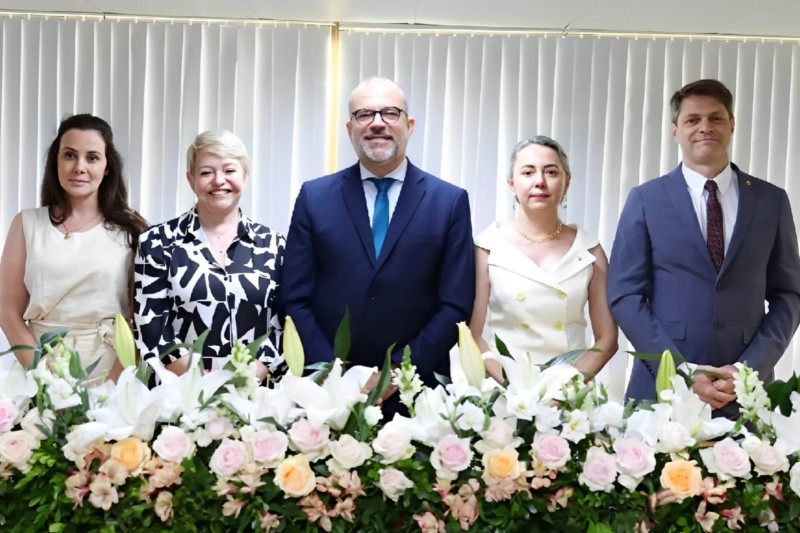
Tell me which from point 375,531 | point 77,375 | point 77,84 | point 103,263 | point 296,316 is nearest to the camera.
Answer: point 375,531

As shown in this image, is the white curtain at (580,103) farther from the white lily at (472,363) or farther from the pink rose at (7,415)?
the pink rose at (7,415)

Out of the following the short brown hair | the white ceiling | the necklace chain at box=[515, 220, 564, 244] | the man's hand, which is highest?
the white ceiling

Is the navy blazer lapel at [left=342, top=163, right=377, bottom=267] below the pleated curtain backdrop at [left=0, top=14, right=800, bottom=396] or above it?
below

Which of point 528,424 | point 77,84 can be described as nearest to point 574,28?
point 77,84

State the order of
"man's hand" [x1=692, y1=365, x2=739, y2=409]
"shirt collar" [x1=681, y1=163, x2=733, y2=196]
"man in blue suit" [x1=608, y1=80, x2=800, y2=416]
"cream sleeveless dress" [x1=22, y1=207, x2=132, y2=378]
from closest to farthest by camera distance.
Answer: "man's hand" [x1=692, y1=365, x2=739, y2=409], "man in blue suit" [x1=608, y1=80, x2=800, y2=416], "shirt collar" [x1=681, y1=163, x2=733, y2=196], "cream sleeveless dress" [x1=22, y1=207, x2=132, y2=378]

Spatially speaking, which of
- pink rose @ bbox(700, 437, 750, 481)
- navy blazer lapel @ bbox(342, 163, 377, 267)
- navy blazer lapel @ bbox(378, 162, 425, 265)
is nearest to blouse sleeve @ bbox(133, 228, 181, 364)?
navy blazer lapel @ bbox(342, 163, 377, 267)

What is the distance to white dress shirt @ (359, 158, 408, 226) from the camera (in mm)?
2857

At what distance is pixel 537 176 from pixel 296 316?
97cm

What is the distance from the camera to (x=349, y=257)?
109 inches

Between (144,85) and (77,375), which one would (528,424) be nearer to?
(77,375)

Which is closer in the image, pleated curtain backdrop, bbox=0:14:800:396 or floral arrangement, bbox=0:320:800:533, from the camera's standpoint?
floral arrangement, bbox=0:320:800:533

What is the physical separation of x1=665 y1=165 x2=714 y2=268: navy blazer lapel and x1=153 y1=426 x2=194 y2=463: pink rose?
75.4 inches

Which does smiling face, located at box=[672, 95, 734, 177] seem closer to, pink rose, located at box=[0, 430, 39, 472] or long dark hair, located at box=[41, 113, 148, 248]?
long dark hair, located at box=[41, 113, 148, 248]

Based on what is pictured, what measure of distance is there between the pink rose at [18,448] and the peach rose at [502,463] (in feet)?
2.90
